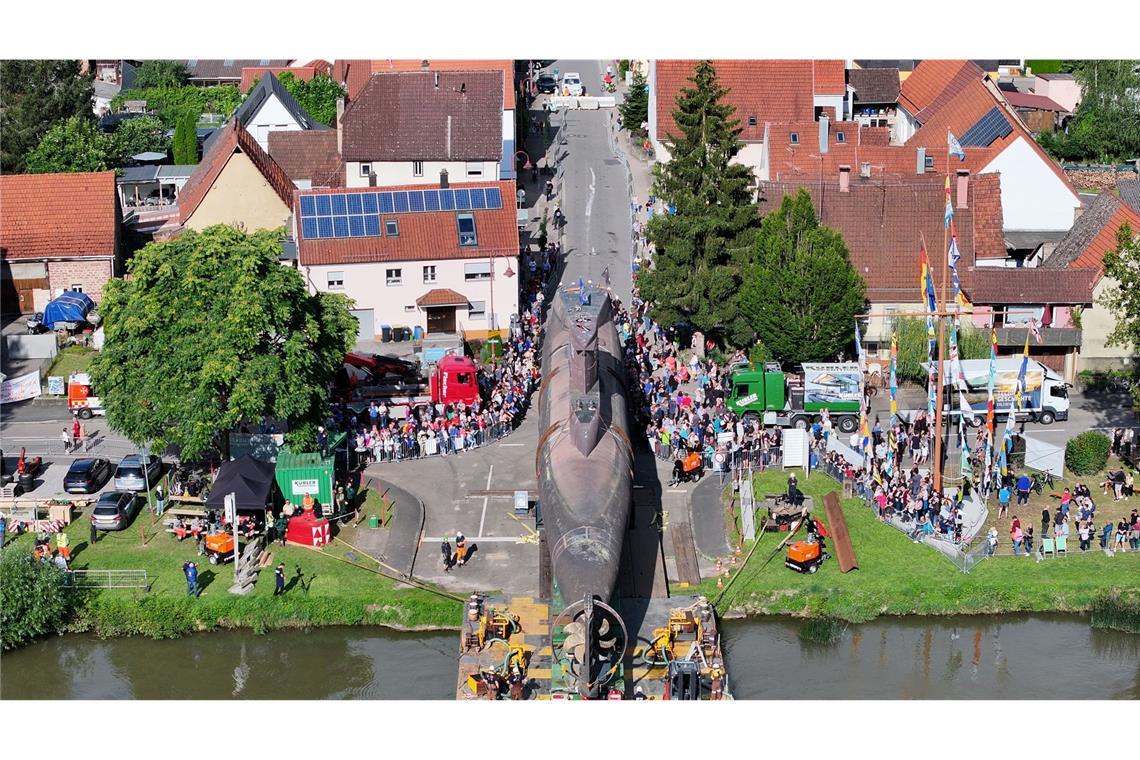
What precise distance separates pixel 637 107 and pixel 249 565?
65.4m

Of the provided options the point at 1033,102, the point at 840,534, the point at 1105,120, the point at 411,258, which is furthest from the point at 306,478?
the point at 1033,102

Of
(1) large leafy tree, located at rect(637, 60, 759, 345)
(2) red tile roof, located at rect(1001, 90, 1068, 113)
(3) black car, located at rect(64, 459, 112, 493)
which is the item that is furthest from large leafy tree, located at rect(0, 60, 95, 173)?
(2) red tile roof, located at rect(1001, 90, 1068, 113)

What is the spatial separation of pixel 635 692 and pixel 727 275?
31344mm

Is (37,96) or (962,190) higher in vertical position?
(37,96)

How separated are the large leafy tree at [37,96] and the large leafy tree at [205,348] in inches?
2116

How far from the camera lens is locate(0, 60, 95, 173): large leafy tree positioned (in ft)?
368

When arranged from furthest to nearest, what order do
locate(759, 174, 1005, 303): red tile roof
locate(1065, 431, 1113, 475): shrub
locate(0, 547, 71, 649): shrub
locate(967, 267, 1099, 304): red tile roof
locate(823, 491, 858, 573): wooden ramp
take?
locate(759, 174, 1005, 303): red tile roof
locate(967, 267, 1099, 304): red tile roof
locate(1065, 431, 1113, 475): shrub
locate(823, 491, 858, 573): wooden ramp
locate(0, 547, 71, 649): shrub

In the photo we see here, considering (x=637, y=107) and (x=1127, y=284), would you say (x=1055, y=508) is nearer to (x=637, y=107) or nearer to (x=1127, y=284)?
(x=1127, y=284)

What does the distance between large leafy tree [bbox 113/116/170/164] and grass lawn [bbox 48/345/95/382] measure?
3549 cm

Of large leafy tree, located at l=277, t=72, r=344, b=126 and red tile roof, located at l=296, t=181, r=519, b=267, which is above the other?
large leafy tree, located at l=277, t=72, r=344, b=126

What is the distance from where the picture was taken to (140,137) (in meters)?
117

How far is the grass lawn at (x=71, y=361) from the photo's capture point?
7906cm

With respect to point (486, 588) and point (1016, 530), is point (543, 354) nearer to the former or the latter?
point (486, 588)

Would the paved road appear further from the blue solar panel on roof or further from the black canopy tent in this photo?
the black canopy tent
